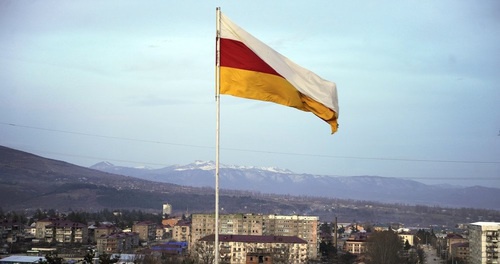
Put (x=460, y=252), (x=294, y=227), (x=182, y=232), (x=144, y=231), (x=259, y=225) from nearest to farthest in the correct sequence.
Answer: (x=460, y=252), (x=294, y=227), (x=259, y=225), (x=182, y=232), (x=144, y=231)

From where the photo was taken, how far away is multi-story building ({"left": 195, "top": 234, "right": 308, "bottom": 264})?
51.4 meters

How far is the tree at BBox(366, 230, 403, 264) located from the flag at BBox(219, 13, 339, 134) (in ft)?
138

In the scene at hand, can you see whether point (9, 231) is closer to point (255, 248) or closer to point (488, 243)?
point (255, 248)

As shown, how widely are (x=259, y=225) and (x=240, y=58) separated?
6026cm

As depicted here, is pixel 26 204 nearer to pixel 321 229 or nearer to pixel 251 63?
pixel 321 229

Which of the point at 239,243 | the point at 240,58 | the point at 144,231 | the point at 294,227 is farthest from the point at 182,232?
the point at 240,58

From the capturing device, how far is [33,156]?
18962 cm

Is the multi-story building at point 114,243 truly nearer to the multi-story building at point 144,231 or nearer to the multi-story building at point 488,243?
the multi-story building at point 144,231

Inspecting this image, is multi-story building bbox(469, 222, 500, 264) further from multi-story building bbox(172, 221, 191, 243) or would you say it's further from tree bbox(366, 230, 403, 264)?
multi-story building bbox(172, 221, 191, 243)

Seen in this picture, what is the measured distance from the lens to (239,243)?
178 ft

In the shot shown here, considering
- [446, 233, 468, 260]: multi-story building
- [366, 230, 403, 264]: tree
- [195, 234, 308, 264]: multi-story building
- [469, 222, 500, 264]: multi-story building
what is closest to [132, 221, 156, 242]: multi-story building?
[195, 234, 308, 264]: multi-story building

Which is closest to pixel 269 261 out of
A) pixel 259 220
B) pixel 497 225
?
pixel 497 225

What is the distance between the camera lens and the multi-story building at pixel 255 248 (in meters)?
51.4

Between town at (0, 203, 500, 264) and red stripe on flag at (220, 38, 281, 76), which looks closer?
red stripe on flag at (220, 38, 281, 76)
